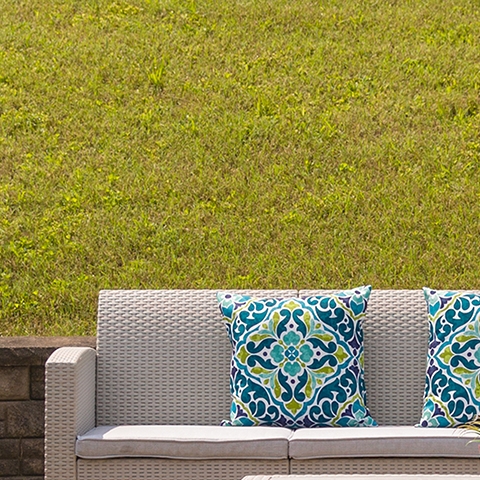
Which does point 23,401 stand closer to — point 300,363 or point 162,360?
point 162,360

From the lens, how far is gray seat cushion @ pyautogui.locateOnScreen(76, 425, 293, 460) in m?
3.80

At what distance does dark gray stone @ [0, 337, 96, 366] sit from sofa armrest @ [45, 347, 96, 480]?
0.45 metres

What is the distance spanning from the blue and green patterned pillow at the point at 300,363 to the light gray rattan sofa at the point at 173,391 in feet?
0.45

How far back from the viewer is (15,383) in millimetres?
4504

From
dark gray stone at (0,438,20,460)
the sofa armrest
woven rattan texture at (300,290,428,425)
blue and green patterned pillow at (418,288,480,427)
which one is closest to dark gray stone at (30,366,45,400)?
dark gray stone at (0,438,20,460)

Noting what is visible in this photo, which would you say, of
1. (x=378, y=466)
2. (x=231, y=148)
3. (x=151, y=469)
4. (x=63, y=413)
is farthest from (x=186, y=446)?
(x=231, y=148)

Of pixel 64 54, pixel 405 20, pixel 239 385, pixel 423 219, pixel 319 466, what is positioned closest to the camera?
pixel 319 466

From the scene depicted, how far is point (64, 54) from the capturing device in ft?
27.0

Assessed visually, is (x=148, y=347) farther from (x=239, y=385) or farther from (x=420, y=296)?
(x=420, y=296)

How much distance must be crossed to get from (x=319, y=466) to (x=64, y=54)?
5.45 metres

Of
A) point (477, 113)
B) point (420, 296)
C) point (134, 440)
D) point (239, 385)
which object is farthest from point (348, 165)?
point (134, 440)

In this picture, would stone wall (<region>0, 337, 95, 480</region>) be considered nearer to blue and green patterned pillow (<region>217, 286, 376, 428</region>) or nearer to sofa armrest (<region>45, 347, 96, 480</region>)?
sofa armrest (<region>45, 347, 96, 480</region>)

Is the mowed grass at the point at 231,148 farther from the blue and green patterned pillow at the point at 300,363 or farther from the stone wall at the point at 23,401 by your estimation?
the blue and green patterned pillow at the point at 300,363

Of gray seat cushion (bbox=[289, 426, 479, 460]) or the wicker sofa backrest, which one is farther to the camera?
the wicker sofa backrest
